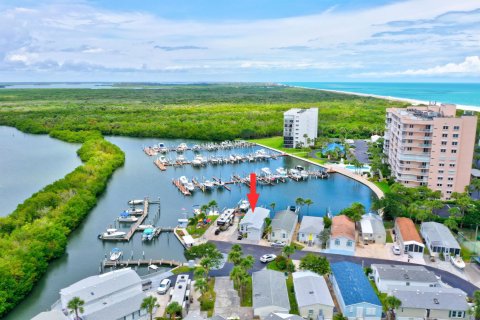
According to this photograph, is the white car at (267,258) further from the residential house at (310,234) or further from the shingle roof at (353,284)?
the shingle roof at (353,284)

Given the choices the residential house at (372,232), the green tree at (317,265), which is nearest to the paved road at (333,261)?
the residential house at (372,232)

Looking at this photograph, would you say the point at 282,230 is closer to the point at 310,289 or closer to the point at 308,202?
the point at 308,202

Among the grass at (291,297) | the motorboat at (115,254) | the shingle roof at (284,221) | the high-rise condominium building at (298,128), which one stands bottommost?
the motorboat at (115,254)

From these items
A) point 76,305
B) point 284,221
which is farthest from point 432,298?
point 76,305

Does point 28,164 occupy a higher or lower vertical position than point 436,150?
lower

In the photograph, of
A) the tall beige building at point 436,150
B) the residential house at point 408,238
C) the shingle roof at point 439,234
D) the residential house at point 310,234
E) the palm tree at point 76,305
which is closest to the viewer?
the palm tree at point 76,305
